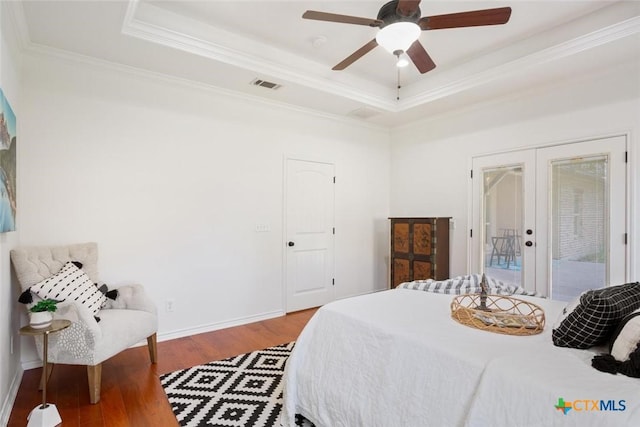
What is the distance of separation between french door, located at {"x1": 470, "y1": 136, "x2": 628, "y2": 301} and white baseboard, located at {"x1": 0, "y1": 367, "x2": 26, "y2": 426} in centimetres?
445

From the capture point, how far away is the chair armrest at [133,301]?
9.36ft

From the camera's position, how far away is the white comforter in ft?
3.80

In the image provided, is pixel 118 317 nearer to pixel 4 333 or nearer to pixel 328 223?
pixel 4 333

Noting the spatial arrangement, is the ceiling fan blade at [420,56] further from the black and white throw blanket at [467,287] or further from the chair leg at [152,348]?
the chair leg at [152,348]

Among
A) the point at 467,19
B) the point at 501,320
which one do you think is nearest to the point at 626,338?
the point at 501,320

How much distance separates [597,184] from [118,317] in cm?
441

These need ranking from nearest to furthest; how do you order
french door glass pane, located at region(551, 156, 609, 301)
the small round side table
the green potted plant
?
the small round side table
the green potted plant
french door glass pane, located at region(551, 156, 609, 301)

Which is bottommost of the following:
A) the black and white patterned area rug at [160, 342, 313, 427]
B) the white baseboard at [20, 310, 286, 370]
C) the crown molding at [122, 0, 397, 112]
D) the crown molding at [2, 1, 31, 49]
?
the black and white patterned area rug at [160, 342, 313, 427]

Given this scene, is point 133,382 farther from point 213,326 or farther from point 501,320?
point 501,320

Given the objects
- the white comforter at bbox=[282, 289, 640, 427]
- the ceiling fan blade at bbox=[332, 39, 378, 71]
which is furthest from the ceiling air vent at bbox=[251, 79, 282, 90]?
the white comforter at bbox=[282, 289, 640, 427]

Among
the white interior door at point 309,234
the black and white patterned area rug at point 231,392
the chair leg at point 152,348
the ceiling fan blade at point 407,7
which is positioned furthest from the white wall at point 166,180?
the ceiling fan blade at point 407,7

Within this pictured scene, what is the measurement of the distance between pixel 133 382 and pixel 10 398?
2.32ft

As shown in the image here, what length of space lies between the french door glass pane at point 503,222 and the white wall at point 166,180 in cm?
209

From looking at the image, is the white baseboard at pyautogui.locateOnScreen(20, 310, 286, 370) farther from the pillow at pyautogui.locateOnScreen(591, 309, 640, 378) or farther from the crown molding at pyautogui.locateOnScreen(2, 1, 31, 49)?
the pillow at pyautogui.locateOnScreen(591, 309, 640, 378)
